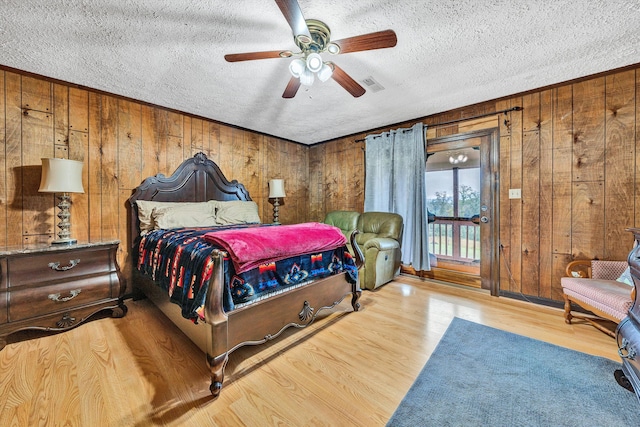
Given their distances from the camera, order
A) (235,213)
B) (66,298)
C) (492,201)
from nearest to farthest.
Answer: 1. (66,298)
2. (492,201)
3. (235,213)

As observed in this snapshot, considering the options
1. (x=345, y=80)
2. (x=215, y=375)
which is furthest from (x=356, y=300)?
(x=345, y=80)

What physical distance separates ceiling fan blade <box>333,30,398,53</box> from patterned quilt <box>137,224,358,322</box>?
1545mm

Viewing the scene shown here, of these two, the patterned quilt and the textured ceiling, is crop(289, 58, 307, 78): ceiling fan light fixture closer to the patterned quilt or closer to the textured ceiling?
the textured ceiling

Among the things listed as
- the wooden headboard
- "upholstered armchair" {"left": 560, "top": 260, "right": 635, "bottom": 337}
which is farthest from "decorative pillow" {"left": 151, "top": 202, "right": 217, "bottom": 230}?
"upholstered armchair" {"left": 560, "top": 260, "right": 635, "bottom": 337}

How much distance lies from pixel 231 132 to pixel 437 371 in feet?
→ 12.8

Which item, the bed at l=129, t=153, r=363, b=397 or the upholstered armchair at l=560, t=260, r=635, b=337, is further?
the upholstered armchair at l=560, t=260, r=635, b=337

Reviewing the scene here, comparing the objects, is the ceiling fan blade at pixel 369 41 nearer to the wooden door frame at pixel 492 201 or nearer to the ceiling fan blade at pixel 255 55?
the ceiling fan blade at pixel 255 55

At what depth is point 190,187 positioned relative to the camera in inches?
134

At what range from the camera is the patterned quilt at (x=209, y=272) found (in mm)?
1610

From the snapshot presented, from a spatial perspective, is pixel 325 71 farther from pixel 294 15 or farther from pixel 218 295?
pixel 218 295

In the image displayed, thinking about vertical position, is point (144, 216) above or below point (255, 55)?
below

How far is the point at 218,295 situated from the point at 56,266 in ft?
5.85

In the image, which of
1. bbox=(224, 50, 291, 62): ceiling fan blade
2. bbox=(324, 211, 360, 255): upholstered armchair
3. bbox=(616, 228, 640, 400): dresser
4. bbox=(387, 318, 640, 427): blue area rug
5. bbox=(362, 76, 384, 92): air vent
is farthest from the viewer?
bbox=(324, 211, 360, 255): upholstered armchair

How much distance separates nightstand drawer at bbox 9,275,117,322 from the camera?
197 centimetres
